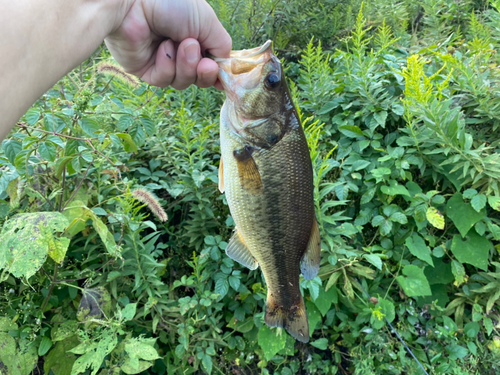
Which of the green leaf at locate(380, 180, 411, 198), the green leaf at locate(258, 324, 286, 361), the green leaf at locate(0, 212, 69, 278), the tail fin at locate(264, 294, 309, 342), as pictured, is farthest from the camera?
the green leaf at locate(380, 180, 411, 198)

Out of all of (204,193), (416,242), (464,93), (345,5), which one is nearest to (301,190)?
(204,193)

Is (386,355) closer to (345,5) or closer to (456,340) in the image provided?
(456,340)

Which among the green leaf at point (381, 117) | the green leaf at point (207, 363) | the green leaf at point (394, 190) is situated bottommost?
the green leaf at point (207, 363)

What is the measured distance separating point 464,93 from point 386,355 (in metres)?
1.93

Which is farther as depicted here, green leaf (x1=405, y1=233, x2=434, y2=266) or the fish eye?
green leaf (x1=405, y1=233, x2=434, y2=266)

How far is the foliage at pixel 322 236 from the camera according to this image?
4.91 ft

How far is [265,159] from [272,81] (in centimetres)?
33

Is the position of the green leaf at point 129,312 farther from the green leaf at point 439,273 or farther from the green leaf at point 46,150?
the green leaf at point 439,273

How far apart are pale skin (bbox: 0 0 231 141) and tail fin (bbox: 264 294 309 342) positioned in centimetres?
112

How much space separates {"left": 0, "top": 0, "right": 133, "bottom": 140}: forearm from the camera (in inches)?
28.7

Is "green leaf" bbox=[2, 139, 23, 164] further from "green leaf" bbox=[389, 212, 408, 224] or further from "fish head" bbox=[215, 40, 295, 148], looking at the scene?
"green leaf" bbox=[389, 212, 408, 224]

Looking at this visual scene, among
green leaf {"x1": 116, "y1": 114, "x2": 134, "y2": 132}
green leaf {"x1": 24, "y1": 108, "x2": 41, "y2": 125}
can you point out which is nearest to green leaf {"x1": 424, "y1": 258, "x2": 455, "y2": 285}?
green leaf {"x1": 116, "y1": 114, "x2": 134, "y2": 132}

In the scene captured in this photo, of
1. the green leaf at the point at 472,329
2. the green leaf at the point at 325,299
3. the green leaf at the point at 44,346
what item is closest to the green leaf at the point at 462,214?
the green leaf at the point at 472,329

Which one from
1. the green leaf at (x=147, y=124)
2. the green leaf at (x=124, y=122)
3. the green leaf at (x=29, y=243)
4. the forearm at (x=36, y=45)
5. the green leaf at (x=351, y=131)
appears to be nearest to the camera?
the forearm at (x=36, y=45)
